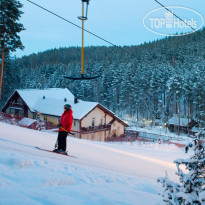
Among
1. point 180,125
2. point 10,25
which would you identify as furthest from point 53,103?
point 180,125

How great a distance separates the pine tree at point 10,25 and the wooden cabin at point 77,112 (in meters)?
10.1

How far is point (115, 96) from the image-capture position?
72312 millimetres

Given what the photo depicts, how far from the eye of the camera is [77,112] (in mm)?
Result: 32375

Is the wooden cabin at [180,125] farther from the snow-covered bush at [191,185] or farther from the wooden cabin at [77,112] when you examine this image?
the snow-covered bush at [191,185]

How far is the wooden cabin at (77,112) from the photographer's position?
32188mm

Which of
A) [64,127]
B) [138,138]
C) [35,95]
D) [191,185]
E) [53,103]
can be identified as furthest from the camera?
[35,95]

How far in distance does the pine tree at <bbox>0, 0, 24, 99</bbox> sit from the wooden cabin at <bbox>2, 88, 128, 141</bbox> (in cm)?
1014

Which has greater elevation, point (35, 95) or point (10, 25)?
point (10, 25)

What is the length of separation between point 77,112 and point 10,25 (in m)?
15.0

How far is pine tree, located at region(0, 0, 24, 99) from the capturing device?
→ 74.1 feet

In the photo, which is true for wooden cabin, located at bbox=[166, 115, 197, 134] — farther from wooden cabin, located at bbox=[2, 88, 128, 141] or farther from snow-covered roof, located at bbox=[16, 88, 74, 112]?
snow-covered roof, located at bbox=[16, 88, 74, 112]

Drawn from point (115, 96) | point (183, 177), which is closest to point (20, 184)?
point (183, 177)

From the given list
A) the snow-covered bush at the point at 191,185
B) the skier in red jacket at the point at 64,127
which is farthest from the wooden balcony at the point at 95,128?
the snow-covered bush at the point at 191,185

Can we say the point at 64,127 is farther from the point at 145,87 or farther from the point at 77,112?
the point at 145,87
